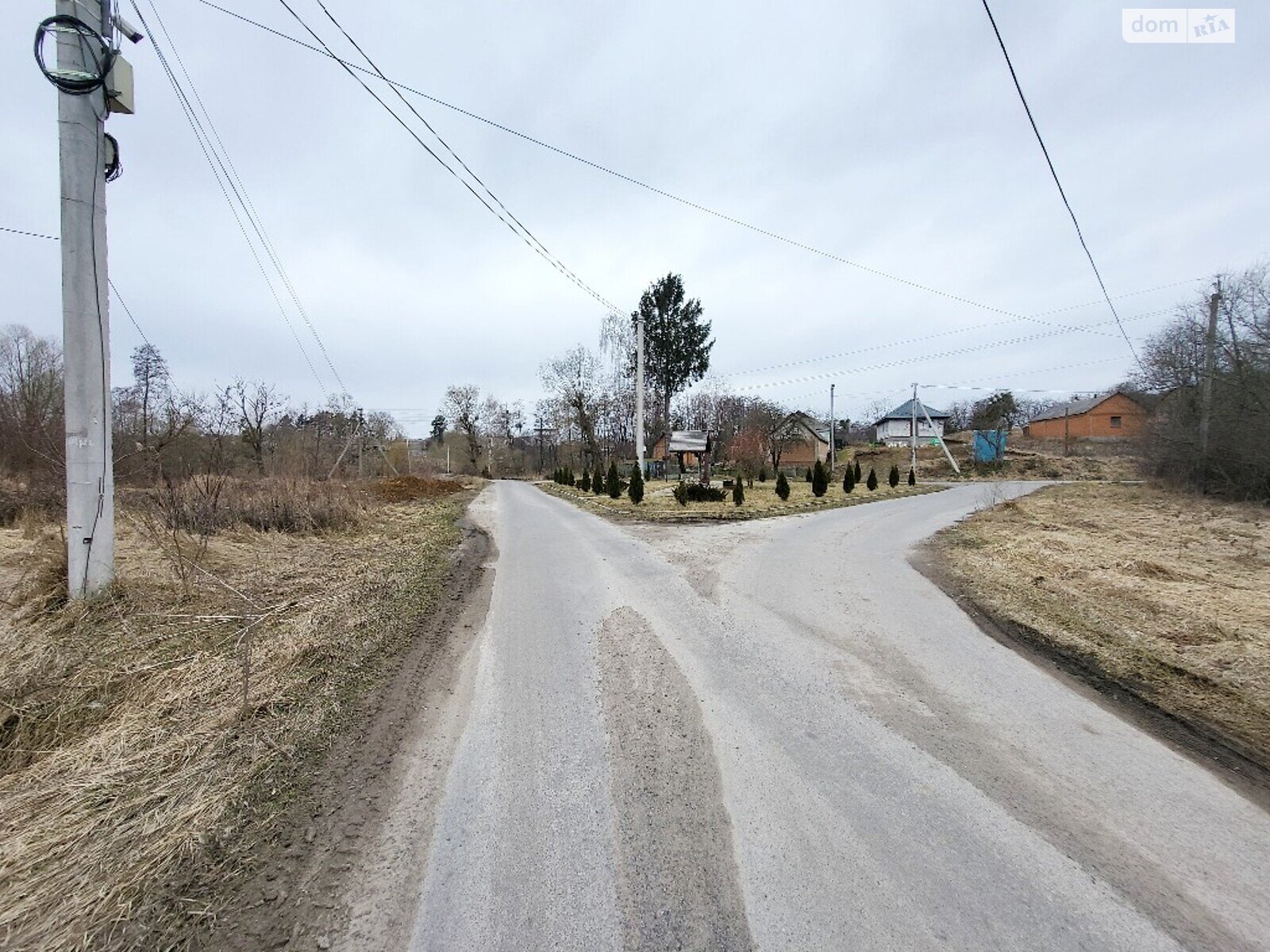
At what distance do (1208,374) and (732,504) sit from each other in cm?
1686

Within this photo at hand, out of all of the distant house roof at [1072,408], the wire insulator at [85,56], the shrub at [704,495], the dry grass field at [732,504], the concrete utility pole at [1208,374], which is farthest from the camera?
the distant house roof at [1072,408]

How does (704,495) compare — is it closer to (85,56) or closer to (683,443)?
(85,56)

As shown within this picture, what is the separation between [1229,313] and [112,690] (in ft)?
93.5

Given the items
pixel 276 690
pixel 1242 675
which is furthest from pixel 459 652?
pixel 1242 675

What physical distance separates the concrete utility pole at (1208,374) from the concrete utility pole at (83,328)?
1107 inches

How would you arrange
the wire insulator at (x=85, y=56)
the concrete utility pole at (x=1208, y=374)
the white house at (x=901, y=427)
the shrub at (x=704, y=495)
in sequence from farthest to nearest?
the white house at (x=901, y=427) < the shrub at (x=704, y=495) < the concrete utility pole at (x=1208, y=374) < the wire insulator at (x=85, y=56)

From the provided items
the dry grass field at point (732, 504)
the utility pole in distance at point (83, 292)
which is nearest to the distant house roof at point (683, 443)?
the dry grass field at point (732, 504)

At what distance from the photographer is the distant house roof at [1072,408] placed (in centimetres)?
4997

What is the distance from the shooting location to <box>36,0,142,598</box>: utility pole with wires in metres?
4.84

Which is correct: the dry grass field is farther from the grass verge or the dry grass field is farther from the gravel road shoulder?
the gravel road shoulder

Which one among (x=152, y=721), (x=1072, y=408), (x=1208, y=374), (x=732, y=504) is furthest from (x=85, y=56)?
(x=1072, y=408)

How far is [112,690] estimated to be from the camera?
3539mm

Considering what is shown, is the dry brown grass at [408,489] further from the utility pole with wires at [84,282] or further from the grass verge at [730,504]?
the utility pole with wires at [84,282]

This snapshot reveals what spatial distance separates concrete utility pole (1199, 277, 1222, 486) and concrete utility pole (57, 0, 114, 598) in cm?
2812
